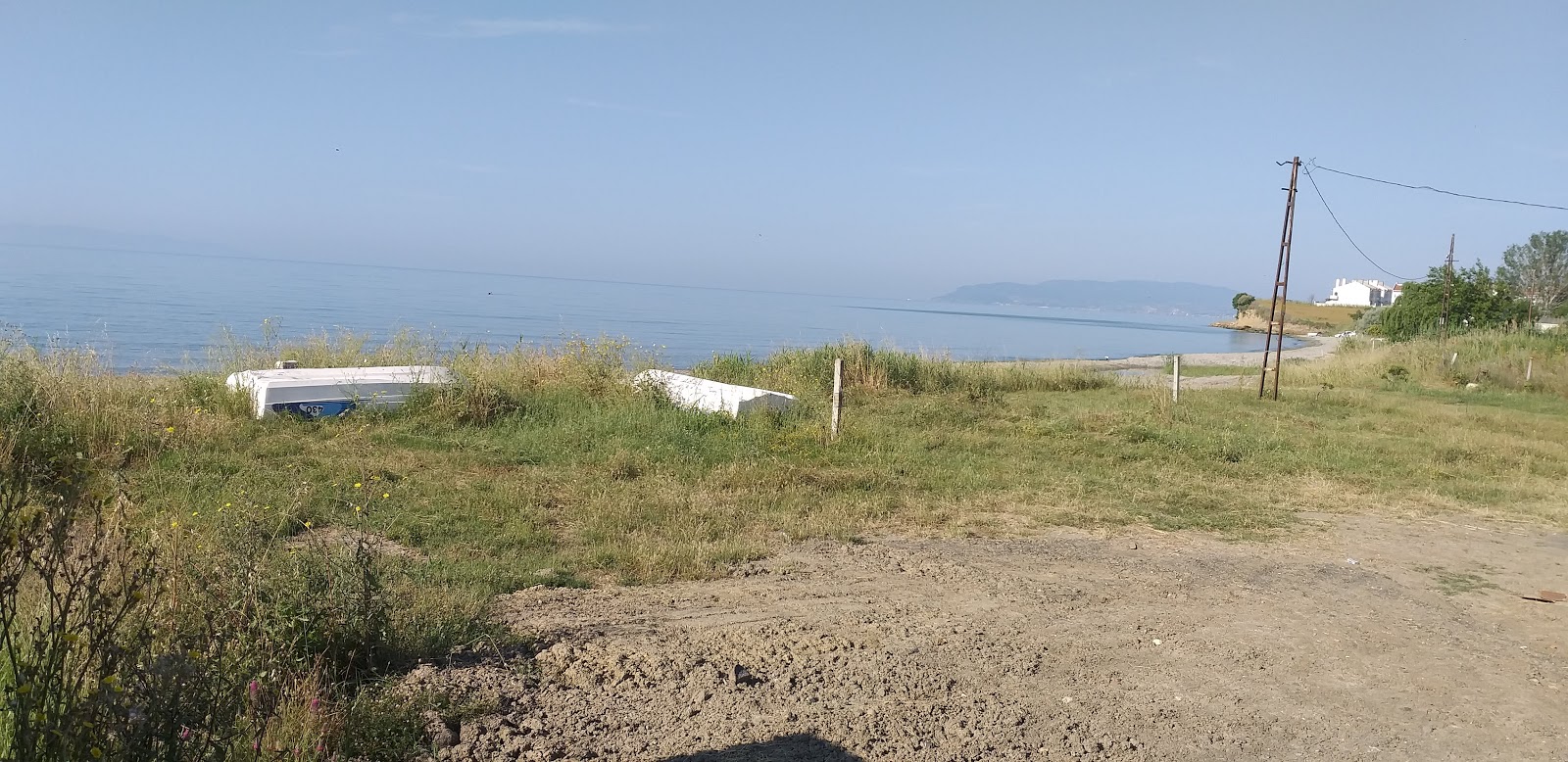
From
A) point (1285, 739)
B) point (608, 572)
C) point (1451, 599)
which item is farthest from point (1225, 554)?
point (608, 572)

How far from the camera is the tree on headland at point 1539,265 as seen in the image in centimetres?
8350

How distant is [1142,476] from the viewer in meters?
10.1

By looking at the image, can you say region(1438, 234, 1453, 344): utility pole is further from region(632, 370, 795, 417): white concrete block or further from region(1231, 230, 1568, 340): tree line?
region(632, 370, 795, 417): white concrete block

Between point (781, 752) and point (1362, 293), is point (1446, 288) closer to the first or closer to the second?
point (781, 752)

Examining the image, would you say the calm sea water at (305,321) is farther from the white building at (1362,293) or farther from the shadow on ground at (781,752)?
the white building at (1362,293)

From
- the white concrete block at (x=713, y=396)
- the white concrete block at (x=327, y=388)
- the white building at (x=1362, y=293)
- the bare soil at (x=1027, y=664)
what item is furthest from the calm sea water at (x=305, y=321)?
the white building at (x=1362, y=293)

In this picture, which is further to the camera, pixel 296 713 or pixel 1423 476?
pixel 1423 476

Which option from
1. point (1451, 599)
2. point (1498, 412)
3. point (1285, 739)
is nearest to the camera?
point (1285, 739)

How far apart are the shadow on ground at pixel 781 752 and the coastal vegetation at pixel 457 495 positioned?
102 cm

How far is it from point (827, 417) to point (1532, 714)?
26.3 ft

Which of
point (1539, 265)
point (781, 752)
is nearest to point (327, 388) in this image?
point (781, 752)

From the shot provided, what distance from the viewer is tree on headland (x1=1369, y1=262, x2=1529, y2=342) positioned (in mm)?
41438

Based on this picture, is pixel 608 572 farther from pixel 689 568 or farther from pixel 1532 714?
pixel 1532 714

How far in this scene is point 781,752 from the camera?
353 centimetres
